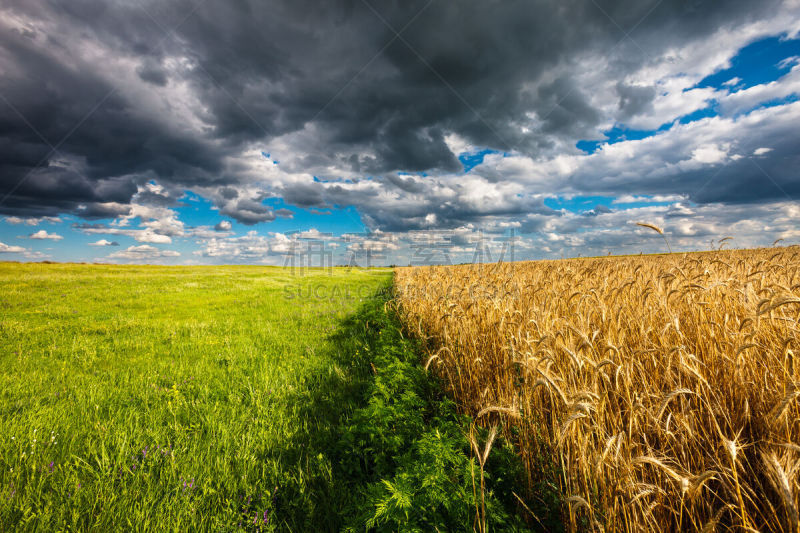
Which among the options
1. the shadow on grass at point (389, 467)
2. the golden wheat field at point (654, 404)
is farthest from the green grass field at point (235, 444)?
the golden wheat field at point (654, 404)

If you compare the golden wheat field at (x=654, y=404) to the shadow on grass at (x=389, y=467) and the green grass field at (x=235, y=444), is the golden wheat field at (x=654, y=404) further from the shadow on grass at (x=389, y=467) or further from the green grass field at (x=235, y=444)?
the green grass field at (x=235, y=444)

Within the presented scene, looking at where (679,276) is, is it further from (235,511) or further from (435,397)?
(235,511)

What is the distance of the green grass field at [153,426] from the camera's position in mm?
2777

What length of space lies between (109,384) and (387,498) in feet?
21.0

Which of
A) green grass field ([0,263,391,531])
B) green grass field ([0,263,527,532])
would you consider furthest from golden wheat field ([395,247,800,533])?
green grass field ([0,263,391,531])

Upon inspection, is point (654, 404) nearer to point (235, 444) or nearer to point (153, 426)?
point (235, 444)

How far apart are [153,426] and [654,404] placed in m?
5.99

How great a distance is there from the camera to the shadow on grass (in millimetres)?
2025

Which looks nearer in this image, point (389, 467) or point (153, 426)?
point (389, 467)

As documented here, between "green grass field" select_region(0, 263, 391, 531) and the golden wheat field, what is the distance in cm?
233

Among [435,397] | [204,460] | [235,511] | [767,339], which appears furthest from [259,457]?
[767,339]

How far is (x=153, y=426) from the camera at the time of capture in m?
4.14

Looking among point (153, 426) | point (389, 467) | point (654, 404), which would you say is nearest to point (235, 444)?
point (153, 426)

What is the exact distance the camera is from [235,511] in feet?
9.25
